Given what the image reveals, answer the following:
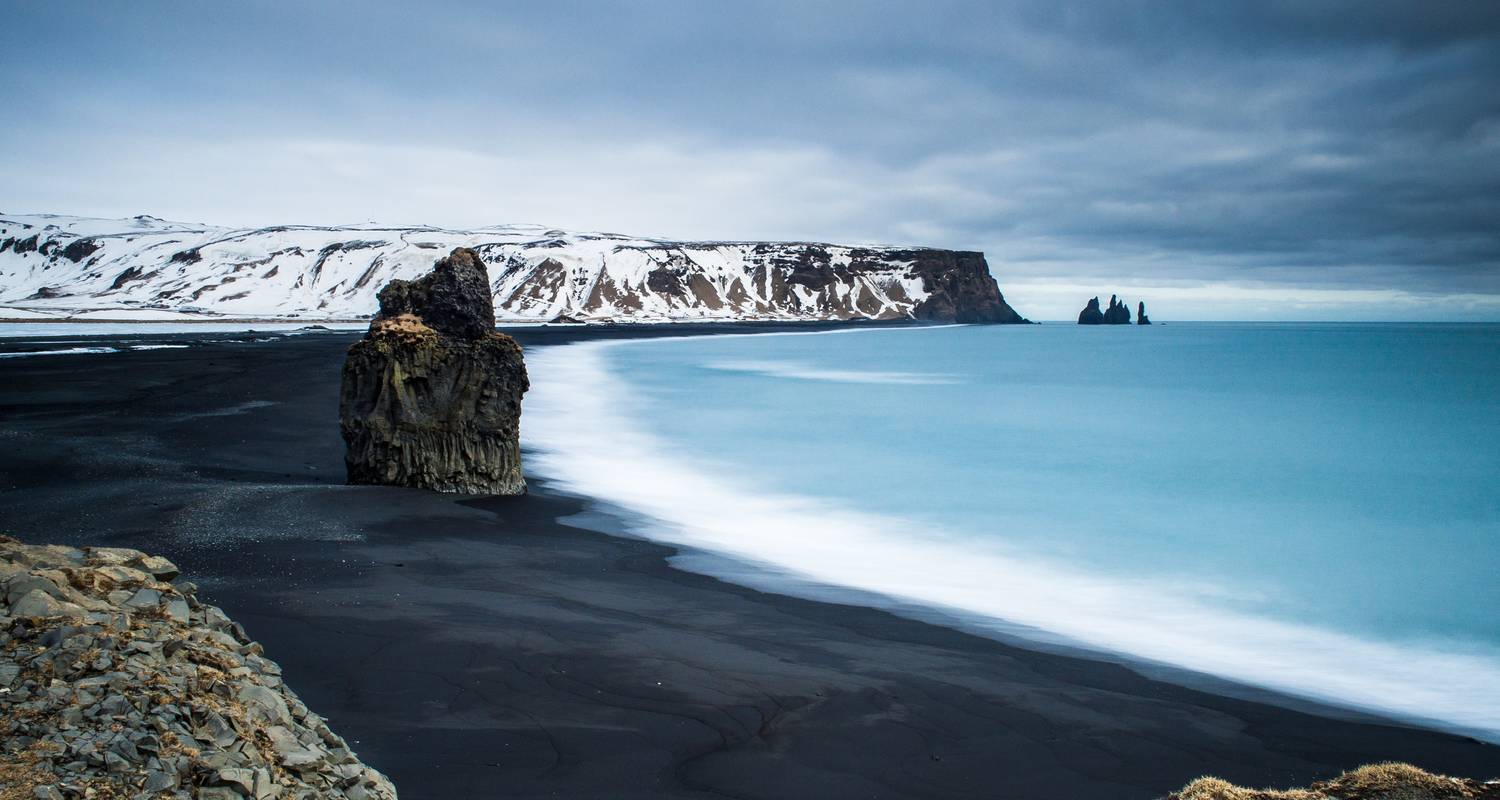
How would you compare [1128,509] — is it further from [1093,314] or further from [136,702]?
[1093,314]

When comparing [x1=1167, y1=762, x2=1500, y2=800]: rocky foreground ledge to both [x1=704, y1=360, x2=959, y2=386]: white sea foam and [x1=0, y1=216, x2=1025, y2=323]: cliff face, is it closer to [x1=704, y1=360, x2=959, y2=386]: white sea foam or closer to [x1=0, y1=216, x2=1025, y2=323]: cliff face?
[x1=704, y1=360, x2=959, y2=386]: white sea foam

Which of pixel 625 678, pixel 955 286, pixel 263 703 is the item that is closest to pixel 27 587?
pixel 263 703

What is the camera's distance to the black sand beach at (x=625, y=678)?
12.9 ft

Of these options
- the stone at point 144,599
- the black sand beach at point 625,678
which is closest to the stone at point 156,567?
the stone at point 144,599

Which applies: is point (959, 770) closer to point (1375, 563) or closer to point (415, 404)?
point (415, 404)

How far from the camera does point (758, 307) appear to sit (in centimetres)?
14088

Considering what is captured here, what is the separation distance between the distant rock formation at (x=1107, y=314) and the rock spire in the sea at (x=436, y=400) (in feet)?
652

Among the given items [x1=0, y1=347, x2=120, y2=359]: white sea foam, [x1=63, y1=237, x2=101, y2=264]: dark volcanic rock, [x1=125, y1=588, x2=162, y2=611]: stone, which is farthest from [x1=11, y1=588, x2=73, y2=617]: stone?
[x1=63, y1=237, x2=101, y2=264]: dark volcanic rock

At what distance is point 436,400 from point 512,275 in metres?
131

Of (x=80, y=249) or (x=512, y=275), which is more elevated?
(x=512, y=275)

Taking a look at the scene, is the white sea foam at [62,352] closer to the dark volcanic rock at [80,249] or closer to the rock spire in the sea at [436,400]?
the rock spire in the sea at [436,400]

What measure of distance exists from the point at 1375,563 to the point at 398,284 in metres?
11.7

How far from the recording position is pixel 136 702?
2576mm

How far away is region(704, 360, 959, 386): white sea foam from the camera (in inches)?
1574
